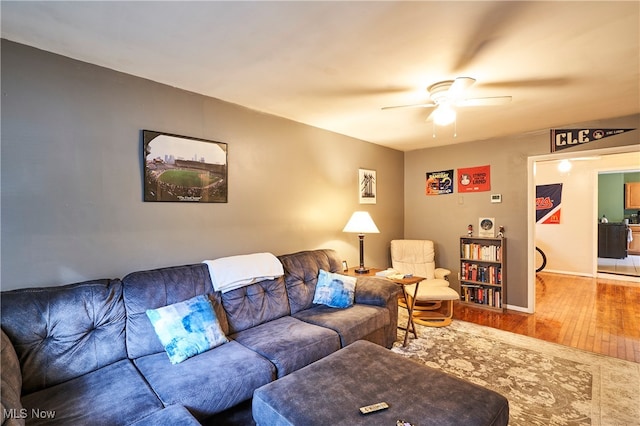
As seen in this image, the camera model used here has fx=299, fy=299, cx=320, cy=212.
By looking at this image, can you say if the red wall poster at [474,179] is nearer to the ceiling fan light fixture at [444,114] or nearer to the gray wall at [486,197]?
the gray wall at [486,197]

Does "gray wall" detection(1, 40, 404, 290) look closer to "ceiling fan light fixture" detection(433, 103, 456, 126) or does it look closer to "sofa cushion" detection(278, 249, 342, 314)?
"sofa cushion" detection(278, 249, 342, 314)

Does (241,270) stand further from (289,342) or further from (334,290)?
(334,290)

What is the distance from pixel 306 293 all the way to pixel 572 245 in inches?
245

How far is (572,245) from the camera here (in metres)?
6.11

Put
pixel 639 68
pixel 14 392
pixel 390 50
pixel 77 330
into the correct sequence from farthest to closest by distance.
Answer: pixel 639 68 → pixel 390 50 → pixel 77 330 → pixel 14 392

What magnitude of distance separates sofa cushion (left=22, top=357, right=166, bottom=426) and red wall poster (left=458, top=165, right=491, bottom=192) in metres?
4.48

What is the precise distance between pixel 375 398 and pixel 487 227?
3.65 m

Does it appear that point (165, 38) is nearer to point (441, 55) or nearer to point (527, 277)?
point (441, 55)

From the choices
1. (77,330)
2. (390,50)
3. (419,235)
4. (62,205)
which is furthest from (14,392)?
(419,235)

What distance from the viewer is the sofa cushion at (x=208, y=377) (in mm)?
1534

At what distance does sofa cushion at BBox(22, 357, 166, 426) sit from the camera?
1.32m

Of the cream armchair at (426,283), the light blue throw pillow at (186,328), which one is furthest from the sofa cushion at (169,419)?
the cream armchair at (426,283)

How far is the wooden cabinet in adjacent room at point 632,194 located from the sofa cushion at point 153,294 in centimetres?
997

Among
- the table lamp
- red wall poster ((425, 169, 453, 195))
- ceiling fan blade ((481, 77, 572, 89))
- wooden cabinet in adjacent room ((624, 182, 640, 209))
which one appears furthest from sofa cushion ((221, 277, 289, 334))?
wooden cabinet in adjacent room ((624, 182, 640, 209))
